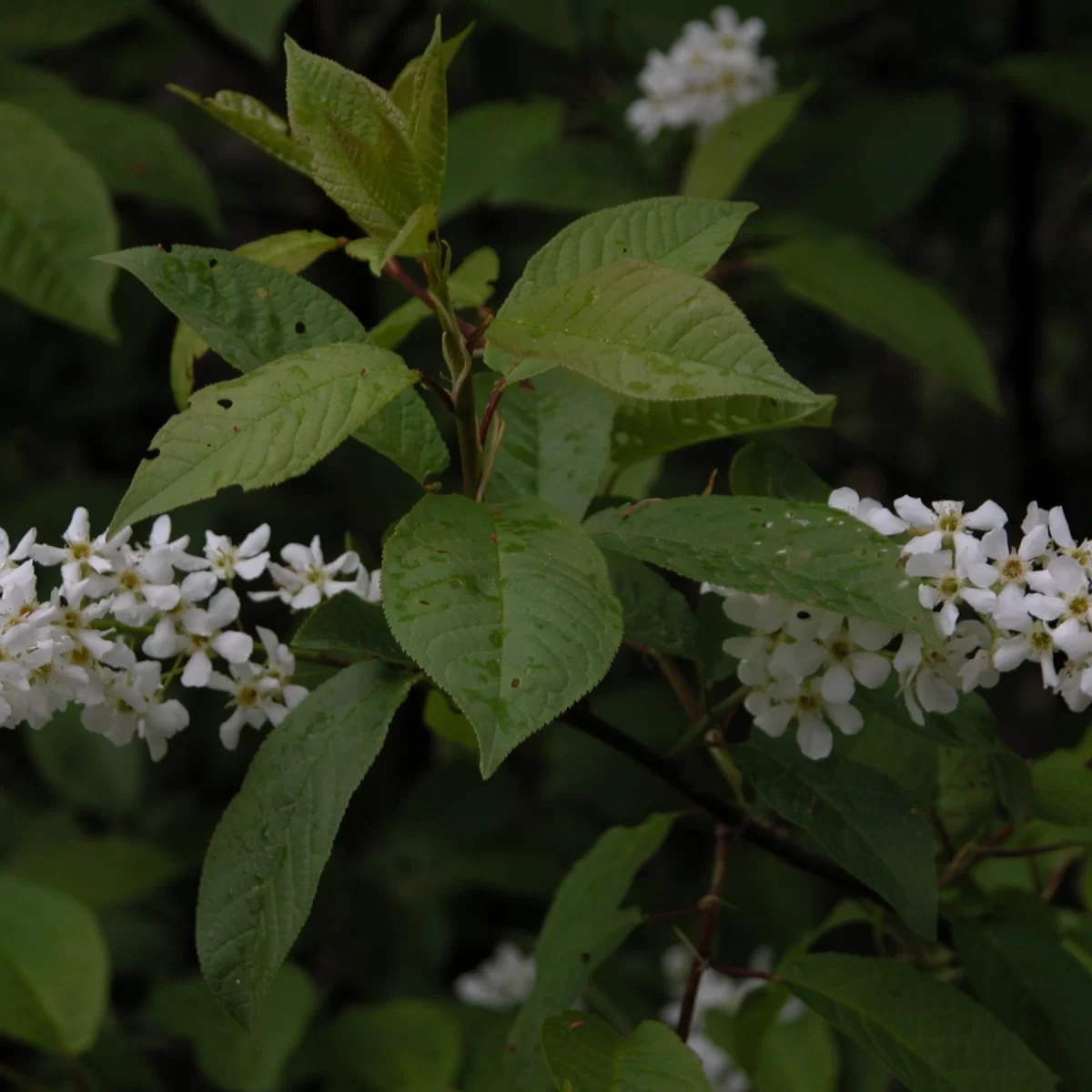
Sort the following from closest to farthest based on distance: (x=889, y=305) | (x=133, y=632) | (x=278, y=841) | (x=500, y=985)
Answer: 1. (x=278, y=841)
2. (x=133, y=632)
3. (x=889, y=305)
4. (x=500, y=985)

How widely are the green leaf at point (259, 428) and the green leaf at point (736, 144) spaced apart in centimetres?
133

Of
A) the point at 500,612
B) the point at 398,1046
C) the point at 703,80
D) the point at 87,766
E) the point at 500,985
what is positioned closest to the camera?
the point at 500,612

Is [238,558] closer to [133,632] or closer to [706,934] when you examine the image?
[133,632]

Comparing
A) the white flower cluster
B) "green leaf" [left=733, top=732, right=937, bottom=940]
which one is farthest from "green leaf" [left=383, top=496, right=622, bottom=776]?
the white flower cluster

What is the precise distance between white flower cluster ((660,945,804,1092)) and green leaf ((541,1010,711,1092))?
2.99 feet

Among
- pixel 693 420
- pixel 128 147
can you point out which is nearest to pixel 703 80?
pixel 128 147

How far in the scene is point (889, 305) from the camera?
2.22 m

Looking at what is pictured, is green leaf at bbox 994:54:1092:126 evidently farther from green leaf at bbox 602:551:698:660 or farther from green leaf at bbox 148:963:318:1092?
green leaf at bbox 148:963:318:1092

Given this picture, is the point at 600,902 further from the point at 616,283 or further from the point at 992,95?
the point at 992,95

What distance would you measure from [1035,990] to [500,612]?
0.77 meters

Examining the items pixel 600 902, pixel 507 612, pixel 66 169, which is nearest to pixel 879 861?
pixel 600 902

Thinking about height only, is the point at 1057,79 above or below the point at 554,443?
below

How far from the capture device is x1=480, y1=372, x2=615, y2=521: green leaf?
1.28 metres

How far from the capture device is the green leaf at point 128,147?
219cm
